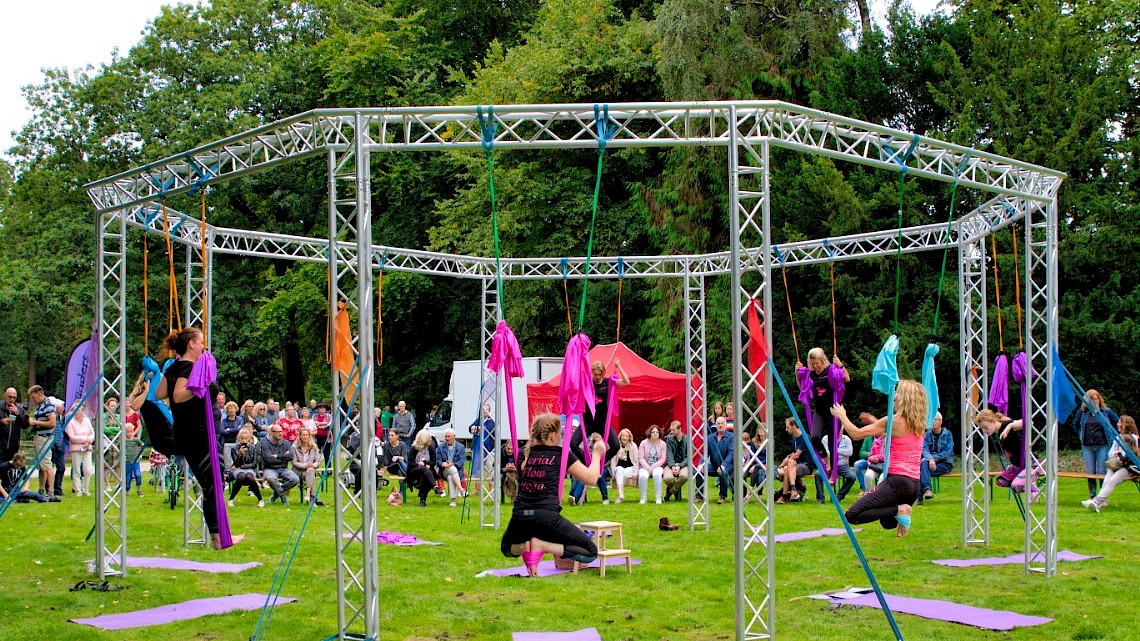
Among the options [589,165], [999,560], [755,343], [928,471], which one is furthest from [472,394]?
[755,343]

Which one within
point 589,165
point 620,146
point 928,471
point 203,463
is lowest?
point 928,471

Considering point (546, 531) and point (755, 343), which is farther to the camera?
point (755, 343)

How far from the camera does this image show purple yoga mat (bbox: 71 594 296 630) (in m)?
7.91

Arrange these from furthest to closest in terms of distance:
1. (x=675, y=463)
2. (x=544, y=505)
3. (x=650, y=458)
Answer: (x=675, y=463) → (x=650, y=458) → (x=544, y=505)

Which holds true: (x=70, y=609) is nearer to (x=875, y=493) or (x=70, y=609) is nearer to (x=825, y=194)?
(x=875, y=493)

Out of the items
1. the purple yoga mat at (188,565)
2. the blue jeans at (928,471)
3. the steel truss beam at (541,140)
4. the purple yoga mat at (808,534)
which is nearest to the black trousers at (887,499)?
the steel truss beam at (541,140)

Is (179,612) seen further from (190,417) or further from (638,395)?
(638,395)

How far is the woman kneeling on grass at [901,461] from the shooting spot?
28.3ft

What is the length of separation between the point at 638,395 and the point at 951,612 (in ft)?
39.3

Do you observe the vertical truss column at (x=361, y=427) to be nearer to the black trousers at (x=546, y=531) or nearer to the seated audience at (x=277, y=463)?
the black trousers at (x=546, y=531)

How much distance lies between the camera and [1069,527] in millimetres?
12602

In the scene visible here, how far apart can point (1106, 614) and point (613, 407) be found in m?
5.08

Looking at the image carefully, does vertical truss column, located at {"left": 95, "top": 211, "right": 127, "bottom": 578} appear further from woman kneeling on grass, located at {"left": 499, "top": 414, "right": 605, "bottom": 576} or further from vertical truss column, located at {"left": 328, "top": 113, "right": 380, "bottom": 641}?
woman kneeling on grass, located at {"left": 499, "top": 414, "right": 605, "bottom": 576}

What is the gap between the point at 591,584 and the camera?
9.60m
